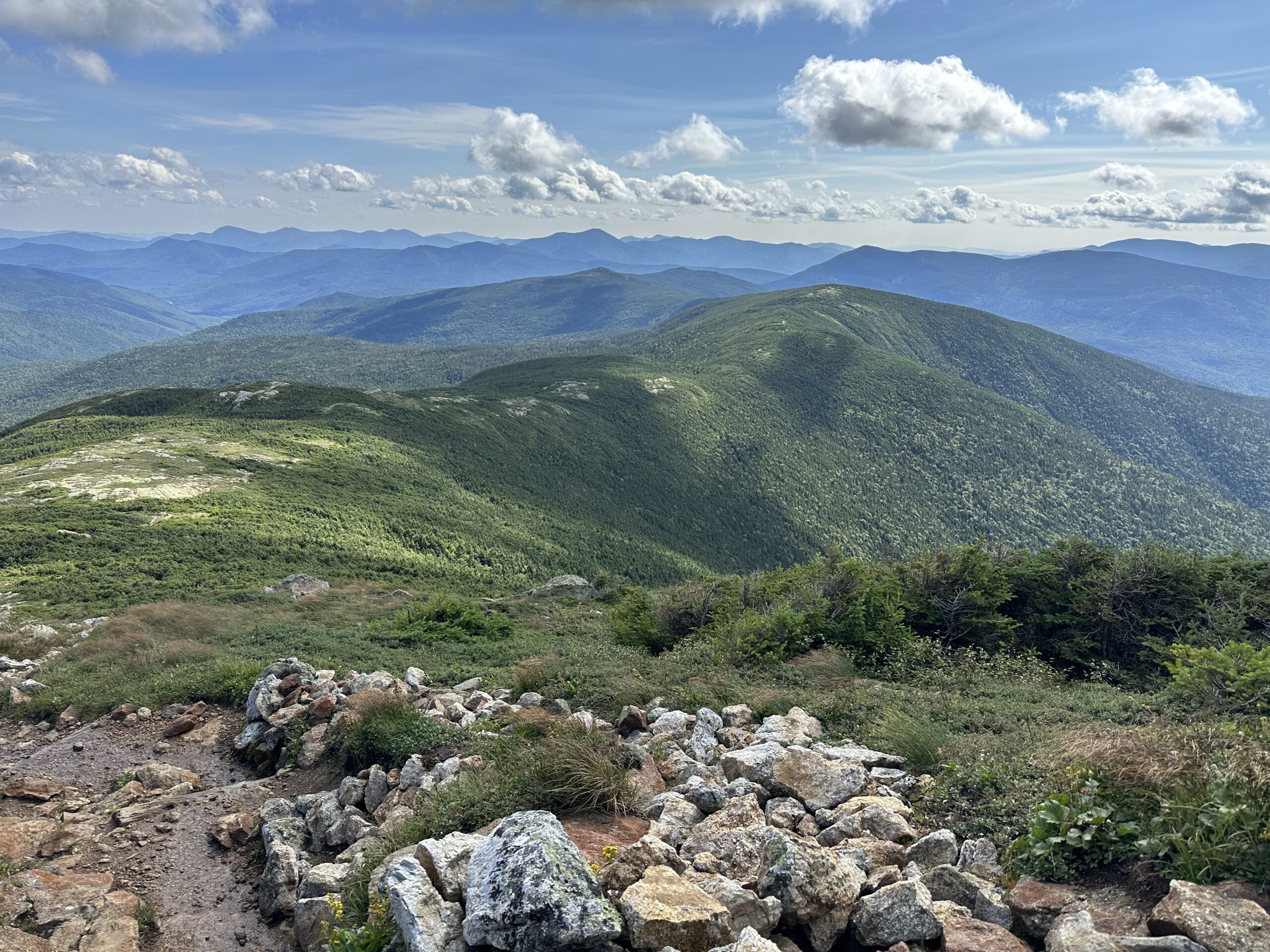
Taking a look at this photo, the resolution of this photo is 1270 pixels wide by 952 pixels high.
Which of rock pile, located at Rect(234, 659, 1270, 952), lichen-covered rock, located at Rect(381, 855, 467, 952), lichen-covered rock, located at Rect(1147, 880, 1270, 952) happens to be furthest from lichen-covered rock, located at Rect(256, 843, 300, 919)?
lichen-covered rock, located at Rect(1147, 880, 1270, 952)

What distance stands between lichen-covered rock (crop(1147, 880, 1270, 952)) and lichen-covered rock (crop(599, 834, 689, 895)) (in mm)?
4356

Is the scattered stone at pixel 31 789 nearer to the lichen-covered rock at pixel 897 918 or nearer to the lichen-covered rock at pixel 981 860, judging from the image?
the lichen-covered rock at pixel 897 918

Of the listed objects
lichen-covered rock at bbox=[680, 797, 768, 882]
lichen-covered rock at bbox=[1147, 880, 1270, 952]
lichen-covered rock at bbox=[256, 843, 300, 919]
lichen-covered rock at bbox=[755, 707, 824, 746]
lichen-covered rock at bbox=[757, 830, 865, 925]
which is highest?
lichen-covered rock at bbox=[1147, 880, 1270, 952]

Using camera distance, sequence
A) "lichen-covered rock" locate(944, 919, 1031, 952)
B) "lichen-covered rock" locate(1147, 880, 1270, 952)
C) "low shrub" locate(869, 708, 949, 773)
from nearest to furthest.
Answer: "lichen-covered rock" locate(1147, 880, 1270, 952), "lichen-covered rock" locate(944, 919, 1031, 952), "low shrub" locate(869, 708, 949, 773)

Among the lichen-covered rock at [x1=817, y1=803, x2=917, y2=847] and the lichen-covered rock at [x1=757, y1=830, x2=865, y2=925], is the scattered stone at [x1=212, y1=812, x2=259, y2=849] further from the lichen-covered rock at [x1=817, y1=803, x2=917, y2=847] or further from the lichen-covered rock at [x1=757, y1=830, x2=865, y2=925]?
the lichen-covered rock at [x1=817, y1=803, x2=917, y2=847]

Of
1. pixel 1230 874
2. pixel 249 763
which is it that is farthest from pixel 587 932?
pixel 249 763

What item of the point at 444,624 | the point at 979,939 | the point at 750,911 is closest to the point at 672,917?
the point at 750,911

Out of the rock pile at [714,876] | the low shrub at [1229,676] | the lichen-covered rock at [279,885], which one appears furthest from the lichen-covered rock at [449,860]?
the low shrub at [1229,676]

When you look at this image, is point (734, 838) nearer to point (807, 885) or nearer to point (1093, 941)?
point (807, 885)

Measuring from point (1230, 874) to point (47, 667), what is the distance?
2998cm

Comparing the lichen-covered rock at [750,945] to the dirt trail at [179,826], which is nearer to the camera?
the lichen-covered rock at [750,945]

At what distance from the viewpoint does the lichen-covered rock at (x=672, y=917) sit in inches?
221

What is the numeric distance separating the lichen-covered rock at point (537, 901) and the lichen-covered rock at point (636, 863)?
460 millimetres

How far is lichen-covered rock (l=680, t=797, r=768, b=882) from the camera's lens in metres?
7.05
